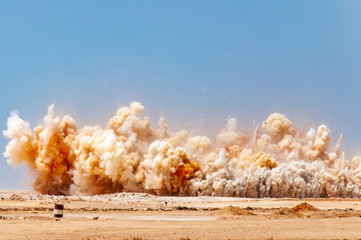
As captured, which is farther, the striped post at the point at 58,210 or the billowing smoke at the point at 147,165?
the billowing smoke at the point at 147,165

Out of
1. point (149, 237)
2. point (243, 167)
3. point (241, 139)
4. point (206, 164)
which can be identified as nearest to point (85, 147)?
point (206, 164)

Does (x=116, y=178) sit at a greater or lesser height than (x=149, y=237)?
greater

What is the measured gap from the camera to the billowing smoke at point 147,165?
62125mm

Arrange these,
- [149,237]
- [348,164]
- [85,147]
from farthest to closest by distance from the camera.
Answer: [348,164], [85,147], [149,237]

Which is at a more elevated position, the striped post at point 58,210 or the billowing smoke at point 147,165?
the billowing smoke at point 147,165

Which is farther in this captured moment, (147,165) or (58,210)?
(147,165)

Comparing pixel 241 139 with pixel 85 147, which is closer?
pixel 85 147

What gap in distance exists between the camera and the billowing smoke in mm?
62125

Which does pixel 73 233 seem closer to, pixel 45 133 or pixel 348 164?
pixel 45 133

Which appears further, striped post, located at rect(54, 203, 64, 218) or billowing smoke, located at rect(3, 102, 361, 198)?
billowing smoke, located at rect(3, 102, 361, 198)

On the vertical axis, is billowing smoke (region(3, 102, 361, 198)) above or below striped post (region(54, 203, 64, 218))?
above

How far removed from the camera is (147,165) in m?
62.7

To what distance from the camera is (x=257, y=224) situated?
28.2 metres

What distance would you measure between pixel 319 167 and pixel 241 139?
11295 millimetres
